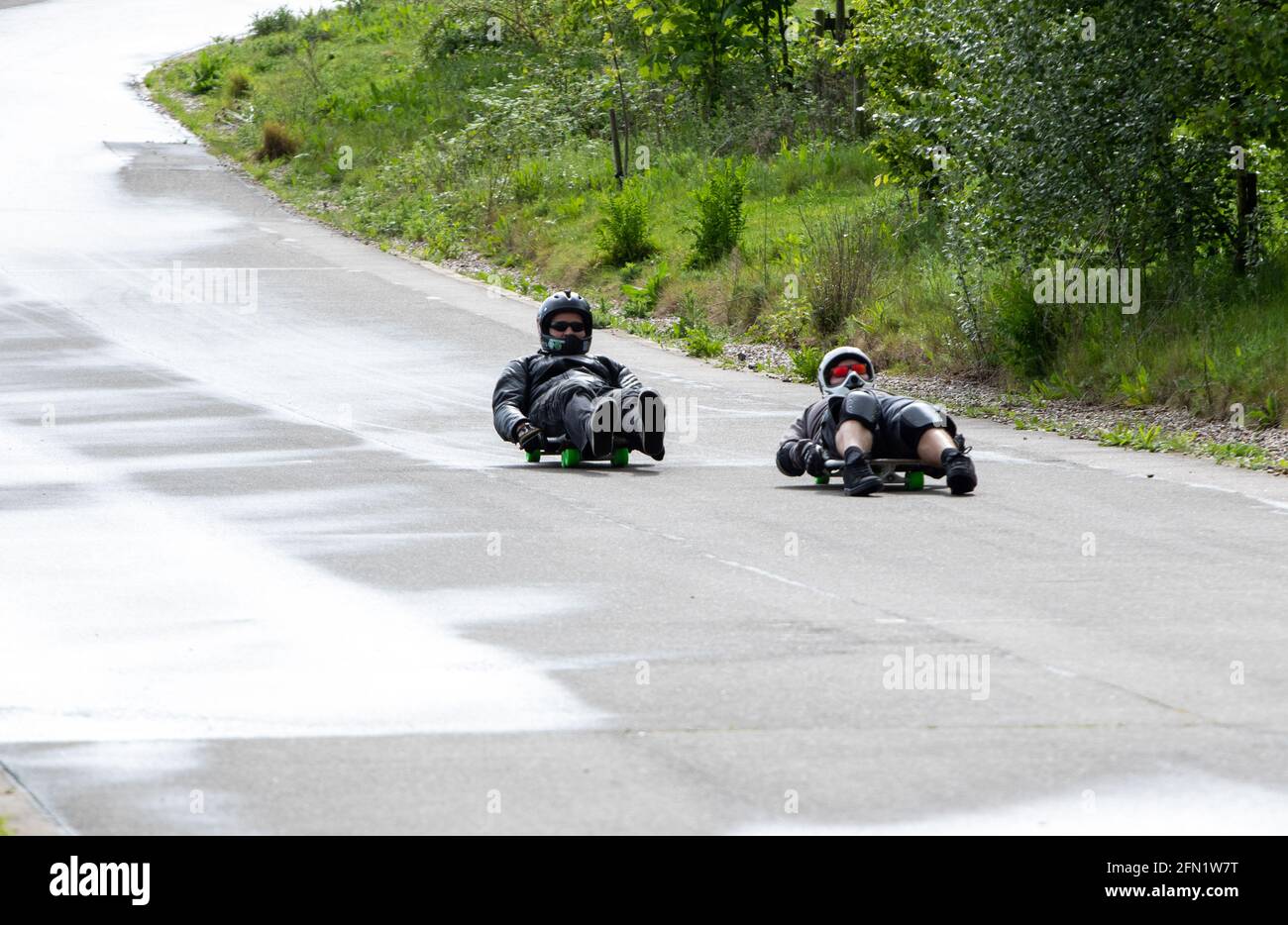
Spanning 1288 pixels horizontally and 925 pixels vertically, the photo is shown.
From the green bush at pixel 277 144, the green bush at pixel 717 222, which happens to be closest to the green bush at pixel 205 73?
the green bush at pixel 277 144

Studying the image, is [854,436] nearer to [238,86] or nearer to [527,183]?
[527,183]

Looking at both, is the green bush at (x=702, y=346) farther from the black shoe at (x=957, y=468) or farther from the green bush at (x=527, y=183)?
the black shoe at (x=957, y=468)

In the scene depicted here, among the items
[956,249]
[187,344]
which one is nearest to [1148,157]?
[956,249]

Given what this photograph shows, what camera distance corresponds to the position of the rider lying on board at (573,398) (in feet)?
43.8

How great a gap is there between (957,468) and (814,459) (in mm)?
1062

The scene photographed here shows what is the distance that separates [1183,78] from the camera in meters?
17.3

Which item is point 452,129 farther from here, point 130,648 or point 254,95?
point 130,648

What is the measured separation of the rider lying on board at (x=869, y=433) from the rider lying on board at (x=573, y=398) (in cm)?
132

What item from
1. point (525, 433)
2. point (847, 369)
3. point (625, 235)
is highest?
point (625, 235)

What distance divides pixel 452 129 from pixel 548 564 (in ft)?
97.2

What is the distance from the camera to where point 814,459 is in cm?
1266

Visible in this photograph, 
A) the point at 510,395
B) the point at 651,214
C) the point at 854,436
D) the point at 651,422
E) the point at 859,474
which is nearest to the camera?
the point at 859,474

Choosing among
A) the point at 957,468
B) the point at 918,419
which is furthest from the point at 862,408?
the point at 957,468

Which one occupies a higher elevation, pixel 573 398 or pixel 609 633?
pixel 573 398
